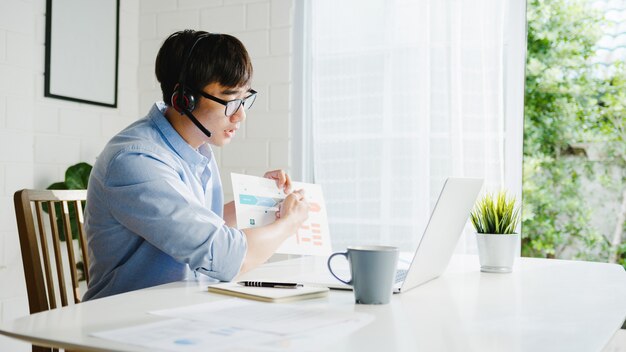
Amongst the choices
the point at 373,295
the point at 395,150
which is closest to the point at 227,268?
the point at 373,295

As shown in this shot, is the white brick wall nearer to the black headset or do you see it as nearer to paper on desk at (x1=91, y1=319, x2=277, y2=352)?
the black headset

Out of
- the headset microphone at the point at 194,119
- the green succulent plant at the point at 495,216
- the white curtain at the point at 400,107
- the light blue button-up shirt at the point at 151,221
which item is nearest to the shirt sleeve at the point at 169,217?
the light blue button-up shirt at the point at 151,221

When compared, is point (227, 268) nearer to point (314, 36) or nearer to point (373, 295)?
point (373, 295)

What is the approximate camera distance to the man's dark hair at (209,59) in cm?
154

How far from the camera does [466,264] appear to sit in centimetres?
168

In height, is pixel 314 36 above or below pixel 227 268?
above

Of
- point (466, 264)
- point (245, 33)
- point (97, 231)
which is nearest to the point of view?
point (97, 231)

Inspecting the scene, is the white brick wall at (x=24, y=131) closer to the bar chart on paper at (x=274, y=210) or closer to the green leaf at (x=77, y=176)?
the green leaf at (x=77, y=176)

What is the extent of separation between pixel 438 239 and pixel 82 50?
6.83 feet

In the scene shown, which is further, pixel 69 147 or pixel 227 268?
pixel 69 147

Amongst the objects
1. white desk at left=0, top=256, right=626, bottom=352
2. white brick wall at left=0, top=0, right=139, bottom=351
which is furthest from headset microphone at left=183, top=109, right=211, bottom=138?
white brick wall at left=0, top=0, right=139, bottom=351

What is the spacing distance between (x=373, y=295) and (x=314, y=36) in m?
1.95

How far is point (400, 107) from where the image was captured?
8.78 ft

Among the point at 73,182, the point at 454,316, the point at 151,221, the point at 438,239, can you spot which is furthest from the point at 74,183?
the point at 454,316
